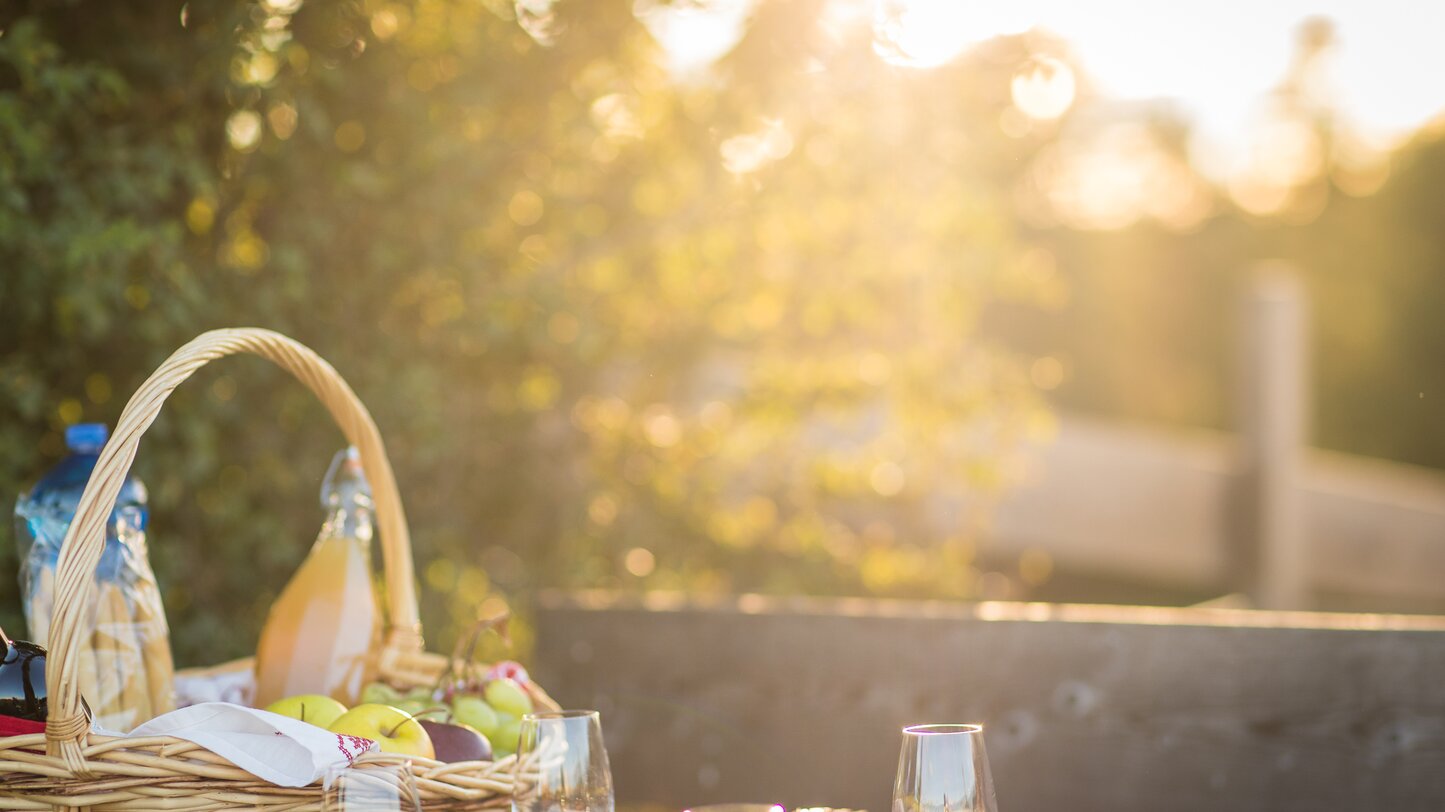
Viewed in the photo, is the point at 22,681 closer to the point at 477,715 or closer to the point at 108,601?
the point at 108,601

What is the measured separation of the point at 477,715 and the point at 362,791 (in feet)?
1.41

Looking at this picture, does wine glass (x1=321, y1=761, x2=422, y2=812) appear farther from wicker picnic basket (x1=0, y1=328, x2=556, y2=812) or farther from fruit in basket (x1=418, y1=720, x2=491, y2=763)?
fruit in basket (x1=418, y1=720, x2=491, y2=763)

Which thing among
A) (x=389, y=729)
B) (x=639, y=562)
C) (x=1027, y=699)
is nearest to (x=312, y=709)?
(x=389, y=729)

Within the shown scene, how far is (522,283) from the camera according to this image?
3.13m

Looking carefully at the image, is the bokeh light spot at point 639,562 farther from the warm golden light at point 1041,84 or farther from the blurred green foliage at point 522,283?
the warm golden light at point 1041,84

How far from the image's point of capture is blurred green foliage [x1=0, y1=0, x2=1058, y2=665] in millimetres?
2523

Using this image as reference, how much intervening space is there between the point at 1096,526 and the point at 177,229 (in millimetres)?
3843

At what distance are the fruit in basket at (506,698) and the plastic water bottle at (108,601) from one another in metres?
0.34

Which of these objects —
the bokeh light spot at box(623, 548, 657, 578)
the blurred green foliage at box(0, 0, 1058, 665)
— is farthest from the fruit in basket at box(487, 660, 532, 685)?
the bokeh light spot at box(623, 548, 657, 578)

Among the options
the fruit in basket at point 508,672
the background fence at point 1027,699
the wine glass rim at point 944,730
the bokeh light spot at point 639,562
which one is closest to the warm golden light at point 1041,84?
the bokeh light spot at point 639,562

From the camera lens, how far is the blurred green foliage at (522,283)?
99.3 inches

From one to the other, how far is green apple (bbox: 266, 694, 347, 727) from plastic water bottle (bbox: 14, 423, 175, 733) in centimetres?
18

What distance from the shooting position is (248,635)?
9.36 ft

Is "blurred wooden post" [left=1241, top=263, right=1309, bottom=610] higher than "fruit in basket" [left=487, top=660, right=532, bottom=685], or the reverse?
"blurred wooden post" [left=1241, top=263, right=1309, bottom=610]
